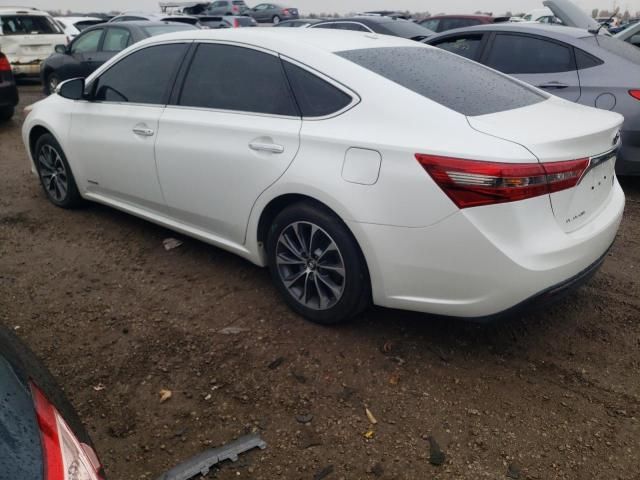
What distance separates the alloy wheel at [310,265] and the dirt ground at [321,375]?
18cm

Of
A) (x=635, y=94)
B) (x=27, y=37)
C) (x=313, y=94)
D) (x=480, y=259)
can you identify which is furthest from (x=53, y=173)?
(x=27, y=37)

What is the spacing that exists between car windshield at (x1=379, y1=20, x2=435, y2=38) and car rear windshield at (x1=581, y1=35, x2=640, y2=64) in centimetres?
477

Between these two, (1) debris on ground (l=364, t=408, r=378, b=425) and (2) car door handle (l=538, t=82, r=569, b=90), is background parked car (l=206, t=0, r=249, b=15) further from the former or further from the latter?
(1) debris on ground (l=364, t=408, r=378, b=425)

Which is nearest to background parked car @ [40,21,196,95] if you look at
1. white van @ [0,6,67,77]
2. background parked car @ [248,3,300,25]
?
white van @ [0,6,67,77]

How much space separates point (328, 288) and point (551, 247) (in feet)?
3.81

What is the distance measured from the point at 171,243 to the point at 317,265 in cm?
166

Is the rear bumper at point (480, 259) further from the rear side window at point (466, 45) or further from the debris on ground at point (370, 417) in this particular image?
the rear side window at point (466, 45)

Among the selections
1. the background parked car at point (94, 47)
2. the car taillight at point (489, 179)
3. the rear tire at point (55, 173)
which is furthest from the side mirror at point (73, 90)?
the background parked car at point (94, 47)

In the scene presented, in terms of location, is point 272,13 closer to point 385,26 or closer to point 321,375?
point 385,26

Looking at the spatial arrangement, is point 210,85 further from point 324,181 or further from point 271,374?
point 271,374

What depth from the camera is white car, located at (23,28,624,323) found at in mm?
2568

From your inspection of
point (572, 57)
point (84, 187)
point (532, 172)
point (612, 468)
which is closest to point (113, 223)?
point (84, 187)

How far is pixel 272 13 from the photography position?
111 ft

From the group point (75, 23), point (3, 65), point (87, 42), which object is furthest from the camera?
point (75, 23)
